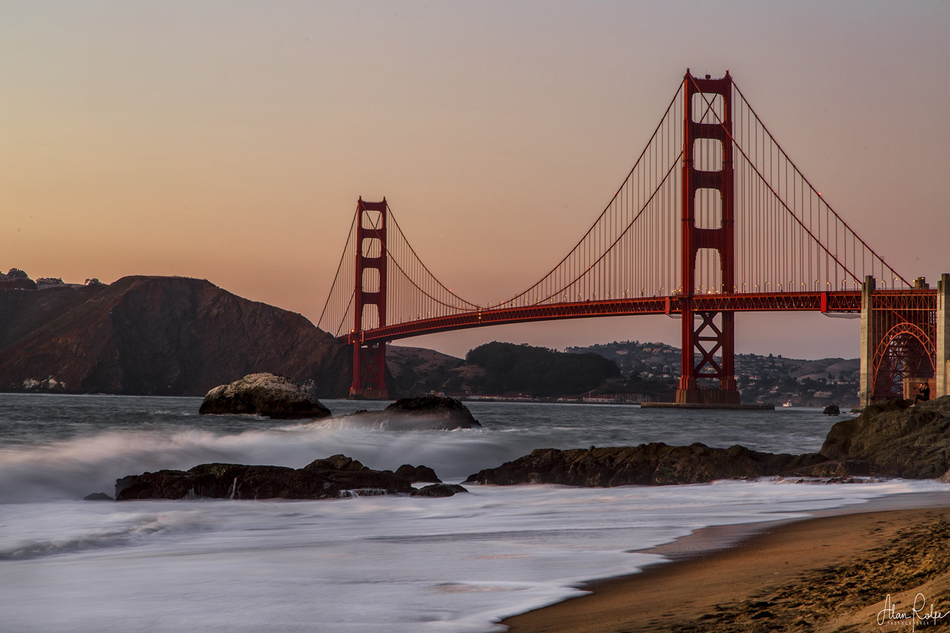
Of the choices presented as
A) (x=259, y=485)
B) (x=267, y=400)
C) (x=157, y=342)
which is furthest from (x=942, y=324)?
(x=157, y=342)

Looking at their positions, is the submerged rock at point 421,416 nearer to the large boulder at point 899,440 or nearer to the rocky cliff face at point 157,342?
the large boulder at point 899,440

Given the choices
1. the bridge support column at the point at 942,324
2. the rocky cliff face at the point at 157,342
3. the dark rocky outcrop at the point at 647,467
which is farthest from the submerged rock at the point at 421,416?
the rocky cliff face at the point at 157,342

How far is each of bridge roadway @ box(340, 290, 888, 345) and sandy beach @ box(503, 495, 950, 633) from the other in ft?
134

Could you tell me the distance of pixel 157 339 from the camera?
348 ft

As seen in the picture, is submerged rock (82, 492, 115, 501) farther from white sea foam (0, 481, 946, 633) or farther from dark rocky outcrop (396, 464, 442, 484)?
dark rocky outcrop (396, 464, 442, 484)

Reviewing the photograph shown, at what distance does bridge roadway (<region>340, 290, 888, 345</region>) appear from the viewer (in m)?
45.7

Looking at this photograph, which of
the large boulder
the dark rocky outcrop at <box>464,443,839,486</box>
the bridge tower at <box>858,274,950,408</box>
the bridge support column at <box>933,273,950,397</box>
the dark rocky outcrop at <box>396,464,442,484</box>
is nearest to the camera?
the large boulder

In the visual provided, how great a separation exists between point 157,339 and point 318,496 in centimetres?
10051
